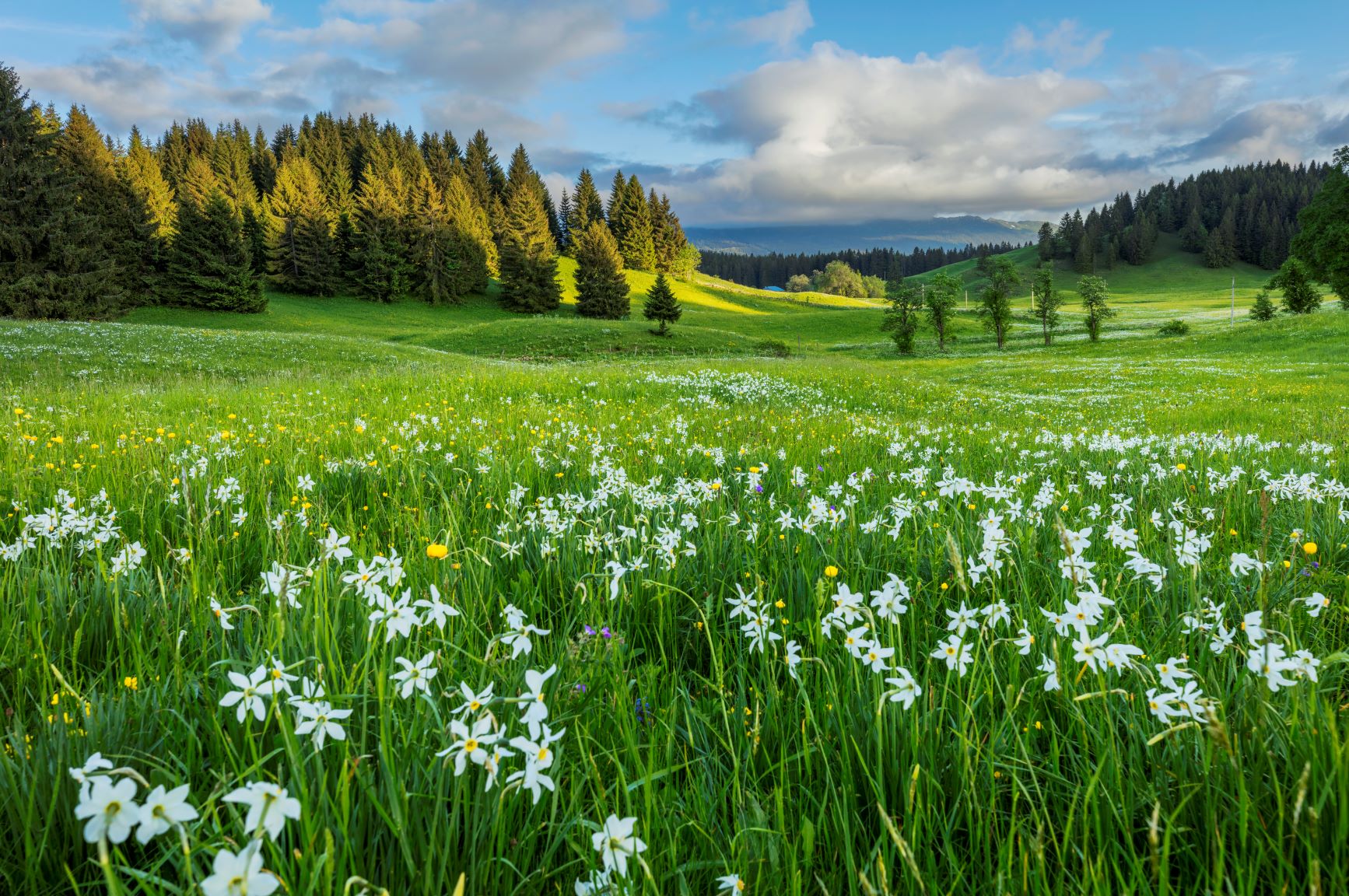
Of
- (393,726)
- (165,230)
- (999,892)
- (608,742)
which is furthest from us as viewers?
(165,230)

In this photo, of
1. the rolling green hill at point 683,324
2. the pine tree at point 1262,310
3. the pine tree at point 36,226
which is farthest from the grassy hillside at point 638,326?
the pine tree at point 36,226

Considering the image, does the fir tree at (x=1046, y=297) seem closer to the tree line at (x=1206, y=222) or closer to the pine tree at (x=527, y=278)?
the pine tree at (x=527, y=278)

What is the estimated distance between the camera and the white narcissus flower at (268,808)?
0.85 m

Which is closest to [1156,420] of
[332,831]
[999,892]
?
[999,892]

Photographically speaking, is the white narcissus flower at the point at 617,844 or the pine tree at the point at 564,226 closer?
the white narcissus flower at the point at 617,844

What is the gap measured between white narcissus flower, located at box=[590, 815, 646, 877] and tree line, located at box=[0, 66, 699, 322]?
64091 mm

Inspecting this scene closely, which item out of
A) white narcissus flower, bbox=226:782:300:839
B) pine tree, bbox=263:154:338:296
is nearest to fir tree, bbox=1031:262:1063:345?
white narcissus flower, bbox=226:782:300:839

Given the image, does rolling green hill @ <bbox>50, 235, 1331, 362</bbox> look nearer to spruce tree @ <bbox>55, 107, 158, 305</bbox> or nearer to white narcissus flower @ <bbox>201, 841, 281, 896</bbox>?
spruce tree @ <bbox>55, 107, 158, 305</bbox>

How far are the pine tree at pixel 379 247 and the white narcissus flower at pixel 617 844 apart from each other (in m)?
85.0

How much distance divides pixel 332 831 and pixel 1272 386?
2718 centimetres

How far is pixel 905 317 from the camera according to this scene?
69.4 m

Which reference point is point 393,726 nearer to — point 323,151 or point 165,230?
point 165,230

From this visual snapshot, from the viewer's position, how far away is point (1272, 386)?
2011 cm

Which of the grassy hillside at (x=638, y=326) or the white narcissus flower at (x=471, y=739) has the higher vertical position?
the grassy hillside at (x=638, y=326)
